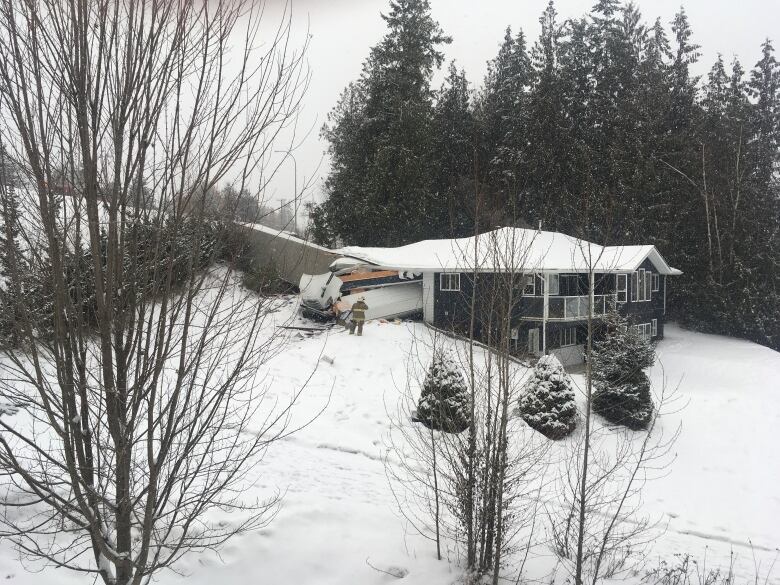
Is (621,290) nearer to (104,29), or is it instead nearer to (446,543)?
(446,543)

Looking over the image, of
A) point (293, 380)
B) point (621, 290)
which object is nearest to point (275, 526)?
point (293, 380)

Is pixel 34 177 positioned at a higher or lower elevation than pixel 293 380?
higher

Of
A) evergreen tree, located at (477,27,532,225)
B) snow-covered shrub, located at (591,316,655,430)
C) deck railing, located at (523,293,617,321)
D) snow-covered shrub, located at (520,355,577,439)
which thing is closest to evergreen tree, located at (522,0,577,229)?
evergreen tree, located at (477,27,532,225)

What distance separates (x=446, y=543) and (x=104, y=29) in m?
7.44

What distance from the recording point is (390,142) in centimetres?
3098

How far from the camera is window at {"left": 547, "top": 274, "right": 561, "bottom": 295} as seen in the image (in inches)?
878

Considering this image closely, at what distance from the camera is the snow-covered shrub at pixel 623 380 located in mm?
14881

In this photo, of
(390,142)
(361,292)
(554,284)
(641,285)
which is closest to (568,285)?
(554,284)

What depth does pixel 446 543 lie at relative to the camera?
7844 mm

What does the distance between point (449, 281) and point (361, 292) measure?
12.4ft

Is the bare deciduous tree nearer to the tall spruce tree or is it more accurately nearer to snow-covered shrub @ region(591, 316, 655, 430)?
snow-covered shrub @ region(591, 316, 655, 430)

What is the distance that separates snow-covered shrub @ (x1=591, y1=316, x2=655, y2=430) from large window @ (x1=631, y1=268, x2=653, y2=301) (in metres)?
9.14

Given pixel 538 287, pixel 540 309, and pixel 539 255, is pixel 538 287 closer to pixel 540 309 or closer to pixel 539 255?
pixel 540 309

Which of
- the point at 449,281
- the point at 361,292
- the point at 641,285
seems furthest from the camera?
the point at 641,285
